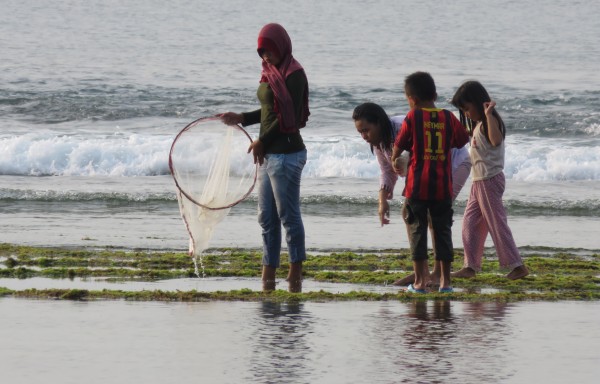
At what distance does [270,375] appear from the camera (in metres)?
5.66

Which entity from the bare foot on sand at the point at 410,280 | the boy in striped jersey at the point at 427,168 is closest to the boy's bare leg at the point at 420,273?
the boy in striped jersey at the point at 427,168

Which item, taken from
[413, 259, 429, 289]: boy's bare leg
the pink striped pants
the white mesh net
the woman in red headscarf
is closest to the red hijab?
the woman in red headscarf

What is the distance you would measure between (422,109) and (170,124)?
18398 millimetres

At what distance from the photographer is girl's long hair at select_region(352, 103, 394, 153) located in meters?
8.51

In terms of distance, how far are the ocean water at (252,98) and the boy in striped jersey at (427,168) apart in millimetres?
3070

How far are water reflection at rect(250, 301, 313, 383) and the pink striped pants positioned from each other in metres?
1.95

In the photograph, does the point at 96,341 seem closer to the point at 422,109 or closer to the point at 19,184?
the point at 422,109

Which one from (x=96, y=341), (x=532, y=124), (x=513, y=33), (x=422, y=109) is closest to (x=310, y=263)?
(x=422, y=109)

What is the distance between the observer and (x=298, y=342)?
6.44 m

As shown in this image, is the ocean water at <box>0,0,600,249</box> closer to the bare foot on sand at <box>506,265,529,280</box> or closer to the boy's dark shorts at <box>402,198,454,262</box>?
the bare foot on sand at <box>506,265,529,280</box>

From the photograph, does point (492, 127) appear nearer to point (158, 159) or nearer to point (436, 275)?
point (436, 275)

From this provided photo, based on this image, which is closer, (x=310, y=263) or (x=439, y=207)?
(x=439, y=207)

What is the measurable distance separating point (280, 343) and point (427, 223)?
2.30 m

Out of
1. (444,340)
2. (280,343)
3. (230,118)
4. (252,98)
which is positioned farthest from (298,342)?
(252,98)
